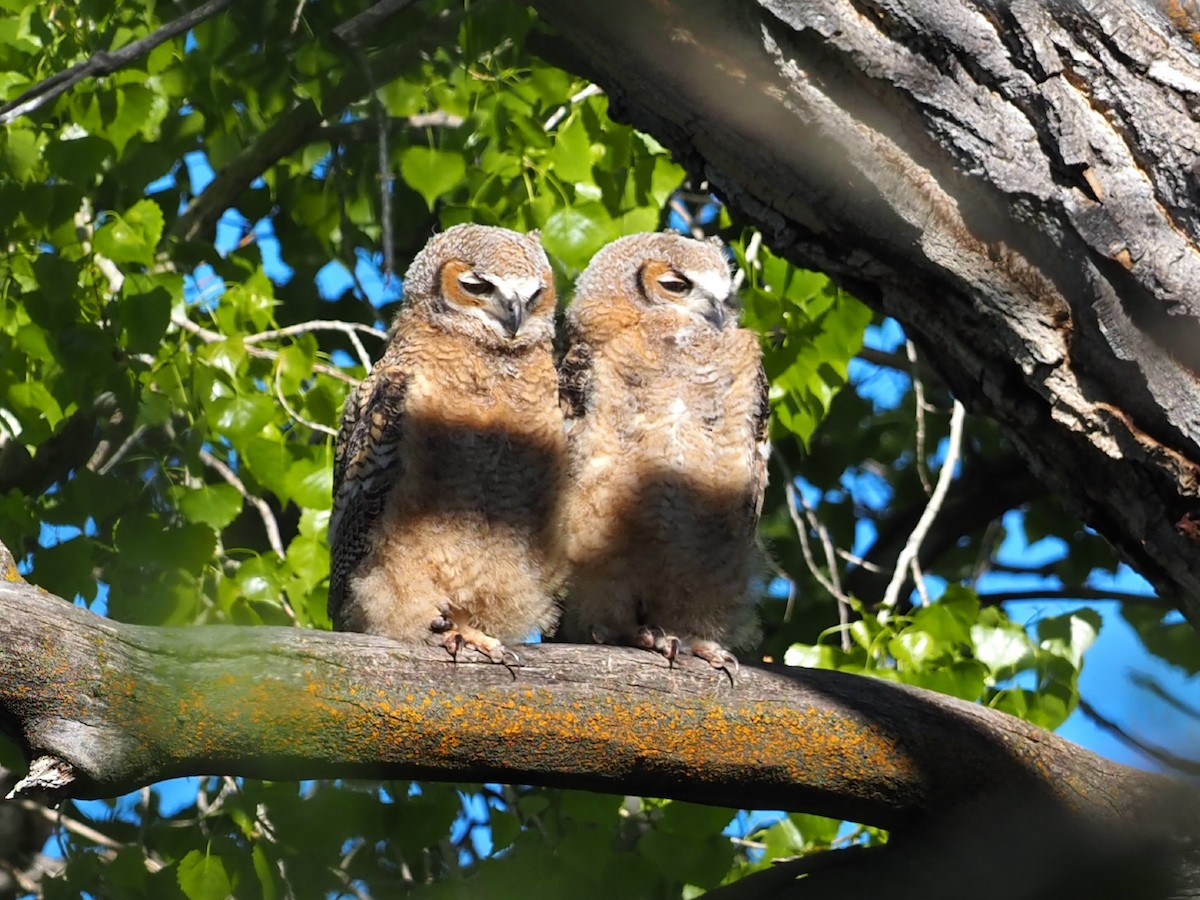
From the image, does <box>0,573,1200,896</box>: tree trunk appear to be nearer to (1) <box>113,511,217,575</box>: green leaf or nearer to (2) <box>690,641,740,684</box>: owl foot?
(2) <box>690,641,740,684</box>: owl foot

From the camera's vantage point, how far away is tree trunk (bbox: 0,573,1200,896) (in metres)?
2.06

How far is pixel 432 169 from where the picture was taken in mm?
4059

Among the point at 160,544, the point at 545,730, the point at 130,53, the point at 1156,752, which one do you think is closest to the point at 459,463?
the point at 160,544

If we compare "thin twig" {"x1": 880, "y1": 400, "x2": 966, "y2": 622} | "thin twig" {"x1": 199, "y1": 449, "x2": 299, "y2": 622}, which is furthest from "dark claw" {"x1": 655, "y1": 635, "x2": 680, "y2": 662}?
"thin twig" {"x1": 199, "y1": 449, "x2": 299, "y2": 622}

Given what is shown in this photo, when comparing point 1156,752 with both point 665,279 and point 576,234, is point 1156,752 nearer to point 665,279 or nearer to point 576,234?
point 665,279

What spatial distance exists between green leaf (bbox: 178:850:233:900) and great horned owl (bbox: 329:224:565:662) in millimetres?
672

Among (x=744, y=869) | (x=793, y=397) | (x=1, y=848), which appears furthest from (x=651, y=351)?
(x=1, y=848)

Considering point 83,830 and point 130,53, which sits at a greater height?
point 130,53

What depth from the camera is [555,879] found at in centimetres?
275

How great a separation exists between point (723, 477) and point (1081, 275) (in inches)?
57.2

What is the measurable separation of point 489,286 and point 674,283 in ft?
1.73

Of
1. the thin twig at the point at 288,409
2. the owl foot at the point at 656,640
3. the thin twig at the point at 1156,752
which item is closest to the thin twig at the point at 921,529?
the owl foot at the point at 656,640

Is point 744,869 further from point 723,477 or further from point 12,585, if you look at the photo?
point 12,585

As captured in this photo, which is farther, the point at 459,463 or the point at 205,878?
the point at 459,463
